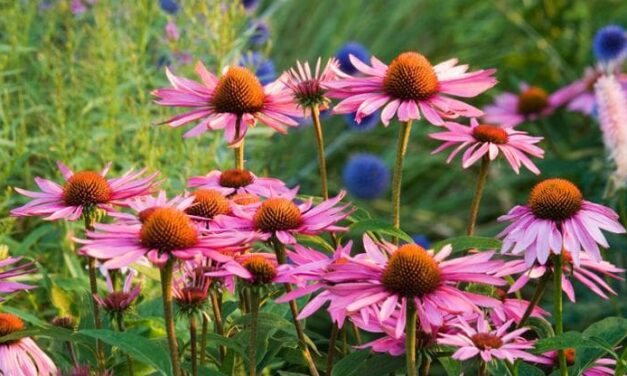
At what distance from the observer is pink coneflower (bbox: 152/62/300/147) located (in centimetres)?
154

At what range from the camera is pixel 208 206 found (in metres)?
1.41

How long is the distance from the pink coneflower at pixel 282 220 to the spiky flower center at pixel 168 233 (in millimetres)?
111

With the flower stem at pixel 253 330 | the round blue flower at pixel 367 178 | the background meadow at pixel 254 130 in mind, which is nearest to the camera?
the flower stem at pixel 253 330

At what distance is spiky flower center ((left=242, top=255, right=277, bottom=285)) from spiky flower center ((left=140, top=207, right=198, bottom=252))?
0.31 feet

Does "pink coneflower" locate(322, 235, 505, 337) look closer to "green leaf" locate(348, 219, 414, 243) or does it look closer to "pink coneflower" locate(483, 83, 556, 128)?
"green leaf" locate(348, 219, 414, 243)

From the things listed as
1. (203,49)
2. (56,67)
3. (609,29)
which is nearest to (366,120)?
(203,49)

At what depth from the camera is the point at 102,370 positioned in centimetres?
146

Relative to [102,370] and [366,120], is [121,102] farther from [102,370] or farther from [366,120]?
[102,370]

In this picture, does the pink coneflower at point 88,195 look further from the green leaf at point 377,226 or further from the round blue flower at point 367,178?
the round blue flower at point 367,178

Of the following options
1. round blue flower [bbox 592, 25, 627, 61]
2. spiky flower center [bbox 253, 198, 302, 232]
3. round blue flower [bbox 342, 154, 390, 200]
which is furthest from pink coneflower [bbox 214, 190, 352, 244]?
round blue flower [bbox 342, 154, 390, 200]

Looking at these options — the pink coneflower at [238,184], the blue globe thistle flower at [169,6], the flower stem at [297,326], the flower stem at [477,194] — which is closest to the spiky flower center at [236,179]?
the pink coneflower at [238,184]

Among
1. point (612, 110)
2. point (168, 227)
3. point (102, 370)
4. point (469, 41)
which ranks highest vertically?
point (469, 41)

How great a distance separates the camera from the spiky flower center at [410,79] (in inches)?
57.6

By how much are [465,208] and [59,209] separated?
363 centimetres
